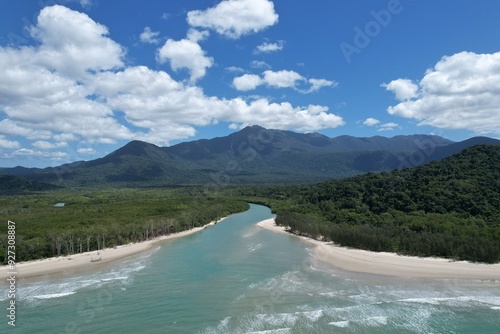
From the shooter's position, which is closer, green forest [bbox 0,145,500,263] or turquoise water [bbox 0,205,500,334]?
turquoise water [bbox 0,205,500,334]

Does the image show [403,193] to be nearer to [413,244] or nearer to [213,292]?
[413,244]

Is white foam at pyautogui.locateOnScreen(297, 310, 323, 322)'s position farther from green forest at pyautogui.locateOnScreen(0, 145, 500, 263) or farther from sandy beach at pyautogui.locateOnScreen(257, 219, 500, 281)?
green forest at pyautogui.locateOnScreen(0, 145, 500, 263)

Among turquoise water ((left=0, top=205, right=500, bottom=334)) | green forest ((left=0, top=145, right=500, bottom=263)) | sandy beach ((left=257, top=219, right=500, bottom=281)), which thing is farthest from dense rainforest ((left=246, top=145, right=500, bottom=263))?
turquoise water ((left=0, top=205, right=500, bottom=334))

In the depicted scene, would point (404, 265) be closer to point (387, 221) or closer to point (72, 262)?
point (387, 221)

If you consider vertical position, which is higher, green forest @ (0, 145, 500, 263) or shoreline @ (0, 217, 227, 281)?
green forest @ (0, 145, 500, 263)

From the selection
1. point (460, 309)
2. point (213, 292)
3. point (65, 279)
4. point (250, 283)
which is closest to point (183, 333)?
point (213, 292)

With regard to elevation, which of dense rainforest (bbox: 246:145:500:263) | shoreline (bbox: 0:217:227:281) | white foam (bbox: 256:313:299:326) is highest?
dense rainforest (bbox: 246:145:500:263)

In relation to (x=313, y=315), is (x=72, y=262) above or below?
above

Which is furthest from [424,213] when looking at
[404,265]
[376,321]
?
[376,321]
